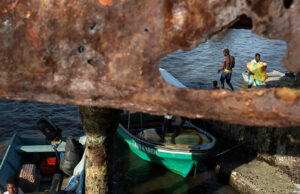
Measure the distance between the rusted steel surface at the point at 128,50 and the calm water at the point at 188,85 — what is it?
7.96 metres

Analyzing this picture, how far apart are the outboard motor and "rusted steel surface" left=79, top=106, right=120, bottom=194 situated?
10.6 feet

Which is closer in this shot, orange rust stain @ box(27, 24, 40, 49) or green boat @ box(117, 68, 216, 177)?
orange rust stain @ box(27, 24, 40, 49)

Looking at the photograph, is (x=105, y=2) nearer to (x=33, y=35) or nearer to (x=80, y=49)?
(x=80, y=49)

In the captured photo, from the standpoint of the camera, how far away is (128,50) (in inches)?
62.4

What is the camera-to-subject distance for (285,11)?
136cm

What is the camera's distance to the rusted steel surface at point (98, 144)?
4.61 meters

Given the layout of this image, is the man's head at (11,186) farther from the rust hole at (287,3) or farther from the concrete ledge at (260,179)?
the concrete ledge at (260,179)

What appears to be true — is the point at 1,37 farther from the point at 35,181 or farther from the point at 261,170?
the point at 261,170

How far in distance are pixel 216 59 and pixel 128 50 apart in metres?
20.9

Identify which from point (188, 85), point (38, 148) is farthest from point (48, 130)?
point (188, 85)

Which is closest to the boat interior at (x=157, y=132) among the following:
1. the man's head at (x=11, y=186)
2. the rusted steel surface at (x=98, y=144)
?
the rusted steel surface at (x=98, y=144)

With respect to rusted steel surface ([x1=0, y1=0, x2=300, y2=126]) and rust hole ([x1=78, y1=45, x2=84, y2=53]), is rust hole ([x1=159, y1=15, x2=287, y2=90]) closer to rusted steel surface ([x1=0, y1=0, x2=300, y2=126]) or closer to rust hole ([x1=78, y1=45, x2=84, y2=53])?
rusted steel surface ([x1=0, y1=0, x2=300, y2=126])

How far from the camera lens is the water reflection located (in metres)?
17.3

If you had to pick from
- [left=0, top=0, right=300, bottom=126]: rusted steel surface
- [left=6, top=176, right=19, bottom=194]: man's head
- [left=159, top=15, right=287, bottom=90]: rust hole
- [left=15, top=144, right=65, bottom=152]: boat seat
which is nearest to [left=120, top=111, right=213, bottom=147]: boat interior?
[left=15, top=144, right=65, bottom=152]: boat seat
